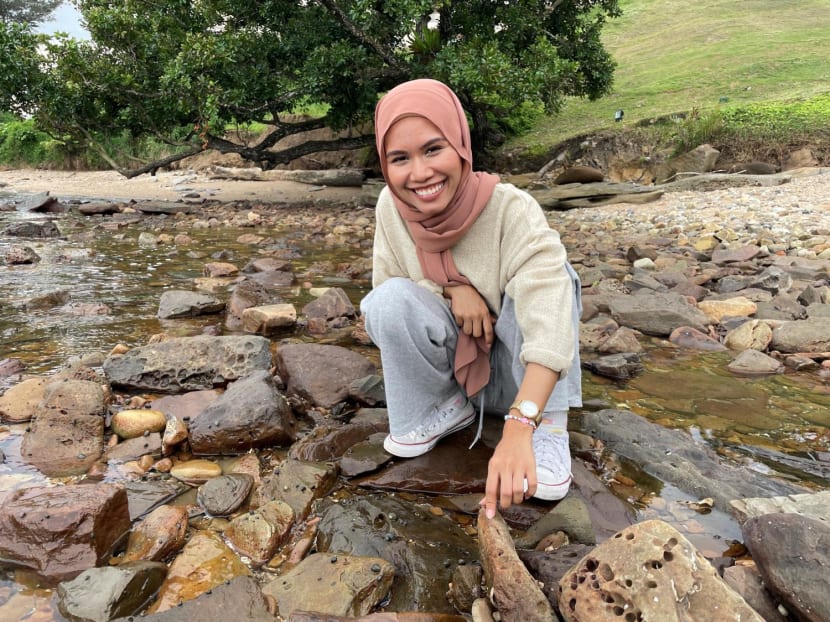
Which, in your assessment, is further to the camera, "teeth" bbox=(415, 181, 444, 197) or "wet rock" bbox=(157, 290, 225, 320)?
"wet rock" bbox=(157, 290, 225, 320)

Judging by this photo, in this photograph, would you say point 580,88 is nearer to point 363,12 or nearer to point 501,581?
point 363,12

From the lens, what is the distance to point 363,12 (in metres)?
8.21

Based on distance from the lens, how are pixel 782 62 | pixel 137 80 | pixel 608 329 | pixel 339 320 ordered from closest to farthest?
1. pixel 608 329
2. pixel 339 320
3. pixel 137 80
4. pixel 782 62

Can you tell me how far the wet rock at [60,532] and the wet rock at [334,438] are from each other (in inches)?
30.1

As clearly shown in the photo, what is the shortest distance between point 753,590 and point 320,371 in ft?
7.07

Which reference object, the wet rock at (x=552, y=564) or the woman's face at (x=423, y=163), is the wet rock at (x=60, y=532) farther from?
the woman's face at (x=423, y=163)

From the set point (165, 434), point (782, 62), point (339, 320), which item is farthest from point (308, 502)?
point (782, 62)

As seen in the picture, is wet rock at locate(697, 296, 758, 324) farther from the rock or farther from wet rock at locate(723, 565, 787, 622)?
the rock

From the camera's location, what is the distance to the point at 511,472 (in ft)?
5.45

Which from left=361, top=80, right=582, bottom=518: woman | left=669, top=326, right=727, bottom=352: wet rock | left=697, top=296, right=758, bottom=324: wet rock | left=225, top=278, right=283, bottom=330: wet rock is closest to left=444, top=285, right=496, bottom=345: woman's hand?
left=361, top=80, right=582, bottom=518: woman

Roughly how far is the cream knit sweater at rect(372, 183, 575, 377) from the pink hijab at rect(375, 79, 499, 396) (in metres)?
0.05

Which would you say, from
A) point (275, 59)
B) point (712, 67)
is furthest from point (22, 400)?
point (712, 67)

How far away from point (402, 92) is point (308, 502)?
1491 millimetres

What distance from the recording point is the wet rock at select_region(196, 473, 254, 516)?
2049 mm
